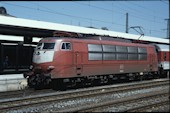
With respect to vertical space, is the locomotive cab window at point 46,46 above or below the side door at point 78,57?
above

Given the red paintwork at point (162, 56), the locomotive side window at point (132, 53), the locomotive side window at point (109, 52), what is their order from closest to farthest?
the locomotive side window at point (109, 52), the locomotive side window at point (132, 53), the red paintwork at point (162, 56)

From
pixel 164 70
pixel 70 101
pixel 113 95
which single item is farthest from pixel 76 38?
pixel 164 70

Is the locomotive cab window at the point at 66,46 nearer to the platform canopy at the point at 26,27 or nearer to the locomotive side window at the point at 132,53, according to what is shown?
the platform canopy at the point at 26,27

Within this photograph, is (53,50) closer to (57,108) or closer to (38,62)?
(38,62)

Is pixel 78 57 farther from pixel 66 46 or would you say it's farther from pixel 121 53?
pixel 121 53

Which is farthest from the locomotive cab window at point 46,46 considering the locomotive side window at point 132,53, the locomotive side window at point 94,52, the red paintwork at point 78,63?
the locomotive side window at point 132,53

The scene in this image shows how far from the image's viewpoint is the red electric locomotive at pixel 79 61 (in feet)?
56.0

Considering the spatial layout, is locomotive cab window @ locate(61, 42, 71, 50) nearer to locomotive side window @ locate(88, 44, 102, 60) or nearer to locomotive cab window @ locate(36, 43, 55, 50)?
locomotive cab window @ locate(36, 43, 55, 50)

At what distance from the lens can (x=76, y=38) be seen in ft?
60.9

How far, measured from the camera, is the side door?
58.5 feet

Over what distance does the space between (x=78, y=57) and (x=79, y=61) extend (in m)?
0.24

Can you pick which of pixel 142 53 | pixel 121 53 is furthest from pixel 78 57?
pixel 142 53

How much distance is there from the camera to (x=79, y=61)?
1806 centimetres

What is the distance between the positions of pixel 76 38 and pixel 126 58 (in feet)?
16.4
